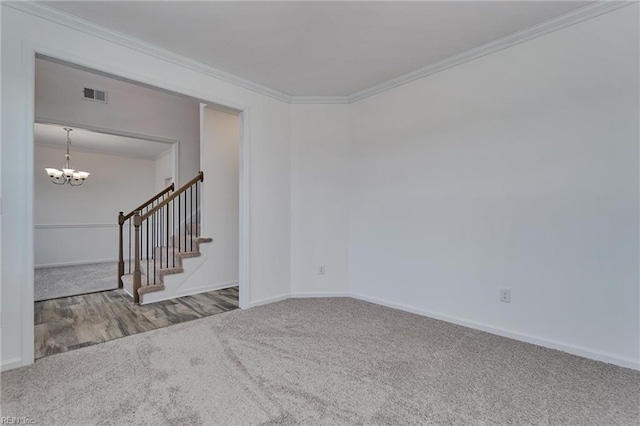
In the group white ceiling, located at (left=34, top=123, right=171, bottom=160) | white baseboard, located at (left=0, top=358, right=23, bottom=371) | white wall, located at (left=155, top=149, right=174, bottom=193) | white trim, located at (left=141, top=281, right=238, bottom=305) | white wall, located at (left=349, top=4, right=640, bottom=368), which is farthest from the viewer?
white wall, located at (left=155, top=149, right=174, bottom=193)

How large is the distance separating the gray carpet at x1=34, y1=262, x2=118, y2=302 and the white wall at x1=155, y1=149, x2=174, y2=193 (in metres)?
2.22

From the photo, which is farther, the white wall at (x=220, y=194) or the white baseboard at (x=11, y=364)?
the white wall at (x=220, y=194)

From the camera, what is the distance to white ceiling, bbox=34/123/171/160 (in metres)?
5.41

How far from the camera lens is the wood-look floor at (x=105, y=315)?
251 cm

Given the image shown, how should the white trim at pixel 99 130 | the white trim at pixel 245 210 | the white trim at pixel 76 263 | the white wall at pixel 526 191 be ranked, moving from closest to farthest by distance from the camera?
the white wall at pixel 526 191 → the white trim at pixel 245 210 → the white trim at pixel 99 130 → the white trim at pixel 76 263

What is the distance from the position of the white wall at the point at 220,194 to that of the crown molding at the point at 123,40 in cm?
→ 111

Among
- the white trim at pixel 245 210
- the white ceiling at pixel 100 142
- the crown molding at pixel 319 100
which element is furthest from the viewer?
the white ceiling at pixel 100 142

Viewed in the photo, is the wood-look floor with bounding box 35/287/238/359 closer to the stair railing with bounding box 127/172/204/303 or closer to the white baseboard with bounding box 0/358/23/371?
the white baseboard with bounding box 0/358/23/371

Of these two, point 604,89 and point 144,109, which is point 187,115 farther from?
point 604,89

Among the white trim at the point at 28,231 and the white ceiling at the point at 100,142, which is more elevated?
the white ceiling at the point at 100,142

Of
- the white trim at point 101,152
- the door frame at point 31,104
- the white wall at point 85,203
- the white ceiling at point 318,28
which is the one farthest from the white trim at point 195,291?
the white wall at point 85,203

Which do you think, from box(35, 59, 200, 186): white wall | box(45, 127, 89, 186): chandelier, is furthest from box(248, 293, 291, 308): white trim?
box(45, 127, 89, 186): chandelier

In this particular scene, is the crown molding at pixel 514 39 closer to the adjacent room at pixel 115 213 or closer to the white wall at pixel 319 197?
the white wall at pixel 319 197

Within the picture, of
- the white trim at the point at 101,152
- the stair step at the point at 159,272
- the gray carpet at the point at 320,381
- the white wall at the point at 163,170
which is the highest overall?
the white trim at the point at 101,152
